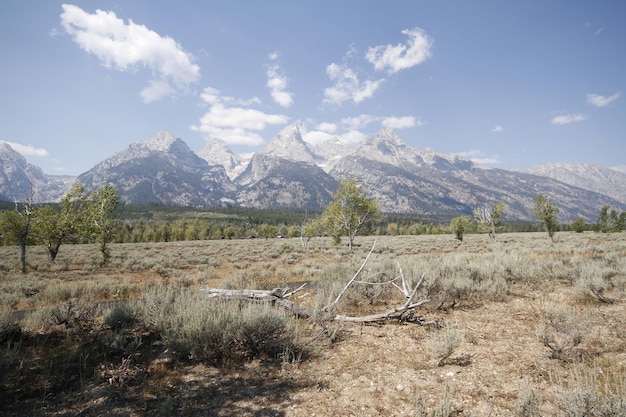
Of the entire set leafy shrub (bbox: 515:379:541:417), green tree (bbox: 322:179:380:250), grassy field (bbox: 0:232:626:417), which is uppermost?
green tree (bbox: 322:179:380:250)

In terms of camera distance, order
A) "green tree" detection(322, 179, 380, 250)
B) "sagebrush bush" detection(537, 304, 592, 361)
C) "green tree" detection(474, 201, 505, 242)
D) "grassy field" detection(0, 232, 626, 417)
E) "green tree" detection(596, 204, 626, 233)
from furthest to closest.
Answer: "green tree" detection(596, 204, 626, 233), "green tree" detection(474, 201, 505, 242), "green tree" detection(322, 179, 380, 250), "sagebrush bush" detection(537, 304, 592, 361), "grassy field" detection(0, 232, 626, 417)

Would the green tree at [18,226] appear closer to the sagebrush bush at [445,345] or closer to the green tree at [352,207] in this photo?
the green tree at [352,207]

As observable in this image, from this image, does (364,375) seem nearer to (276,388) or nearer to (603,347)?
(276,388)

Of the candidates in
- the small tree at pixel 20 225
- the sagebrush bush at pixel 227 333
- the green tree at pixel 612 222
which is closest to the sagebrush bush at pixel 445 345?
the sagebrush bush at pixel 227 333

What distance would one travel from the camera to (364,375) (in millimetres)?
5047

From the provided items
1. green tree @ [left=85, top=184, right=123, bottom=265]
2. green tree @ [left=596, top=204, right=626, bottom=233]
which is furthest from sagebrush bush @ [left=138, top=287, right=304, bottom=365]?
green tree @ [left=596, top=204, right=626, bottom=233]

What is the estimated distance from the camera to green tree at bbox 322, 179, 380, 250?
33281mm

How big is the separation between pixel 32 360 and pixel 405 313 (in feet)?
27.0

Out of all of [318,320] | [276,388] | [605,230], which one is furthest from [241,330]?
[605,230]

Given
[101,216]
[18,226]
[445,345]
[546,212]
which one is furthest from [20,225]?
[546,212]

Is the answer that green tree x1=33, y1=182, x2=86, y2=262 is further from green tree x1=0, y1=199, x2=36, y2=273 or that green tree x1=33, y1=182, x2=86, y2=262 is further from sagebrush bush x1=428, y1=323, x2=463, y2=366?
sagebrush bush x1=428, y1=323, x2=463, y2=366

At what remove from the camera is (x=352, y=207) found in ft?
111

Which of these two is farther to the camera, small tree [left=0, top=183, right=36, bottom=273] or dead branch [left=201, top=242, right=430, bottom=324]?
small tree [left=0, top=183, right=36, bottom=273]

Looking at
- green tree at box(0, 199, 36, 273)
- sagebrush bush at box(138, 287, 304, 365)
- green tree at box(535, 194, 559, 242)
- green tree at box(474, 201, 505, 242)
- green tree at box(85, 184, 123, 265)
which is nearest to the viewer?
sagebrush bush at box(138, 287, 304, 365)
